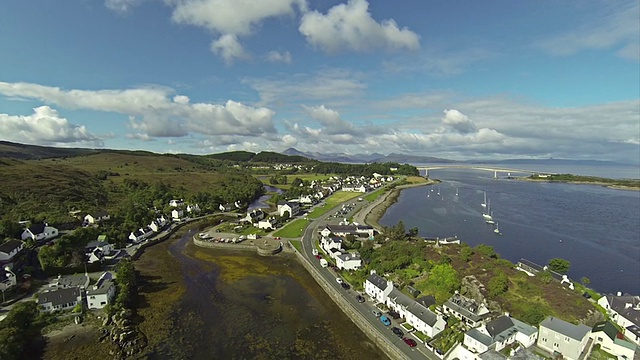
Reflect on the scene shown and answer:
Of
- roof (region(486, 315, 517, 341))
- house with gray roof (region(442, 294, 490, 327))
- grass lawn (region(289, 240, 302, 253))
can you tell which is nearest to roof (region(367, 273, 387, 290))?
house with gray roof (region(442, 294, 490, 327))

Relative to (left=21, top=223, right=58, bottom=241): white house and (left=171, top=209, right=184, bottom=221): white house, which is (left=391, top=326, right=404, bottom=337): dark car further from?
(left=171, top=209, right=184, bottom=221): white house

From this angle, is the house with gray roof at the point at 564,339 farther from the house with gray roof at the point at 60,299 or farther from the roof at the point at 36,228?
the roof at the point at 36,228

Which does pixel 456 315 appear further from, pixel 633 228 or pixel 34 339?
pixel 633 228

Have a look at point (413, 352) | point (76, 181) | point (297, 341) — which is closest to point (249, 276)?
point (297, 341)

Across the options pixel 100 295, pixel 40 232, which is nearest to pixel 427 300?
pixel 100 295

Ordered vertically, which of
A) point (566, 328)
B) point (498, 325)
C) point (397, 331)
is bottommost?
point (397, 331)

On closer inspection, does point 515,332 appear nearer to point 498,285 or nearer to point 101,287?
point 498,285
